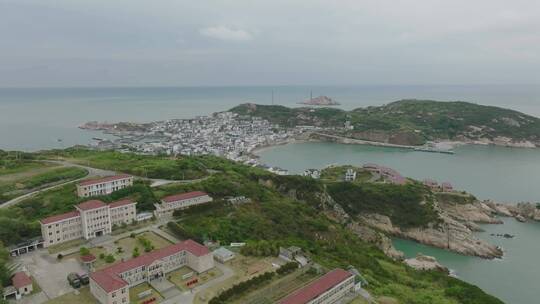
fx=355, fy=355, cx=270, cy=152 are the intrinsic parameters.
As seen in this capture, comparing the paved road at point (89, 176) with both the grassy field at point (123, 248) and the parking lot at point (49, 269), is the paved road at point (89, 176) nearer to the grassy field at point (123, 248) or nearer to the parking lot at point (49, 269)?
the parking lot at point (49, 269)

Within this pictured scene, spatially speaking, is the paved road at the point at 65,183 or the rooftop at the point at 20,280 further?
the paved road at the point at 65,183

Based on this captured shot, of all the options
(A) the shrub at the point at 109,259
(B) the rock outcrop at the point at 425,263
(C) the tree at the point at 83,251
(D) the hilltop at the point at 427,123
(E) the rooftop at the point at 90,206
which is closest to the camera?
(A) the shrub at the point at 109,259

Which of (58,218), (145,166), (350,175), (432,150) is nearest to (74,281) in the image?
(58,218)

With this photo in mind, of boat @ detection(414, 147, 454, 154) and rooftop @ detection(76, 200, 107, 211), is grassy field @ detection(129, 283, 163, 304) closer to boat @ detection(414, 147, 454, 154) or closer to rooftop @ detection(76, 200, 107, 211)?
rooftop @ detection(76, 200, 107, 211)

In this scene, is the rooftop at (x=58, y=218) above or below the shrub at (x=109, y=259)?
above

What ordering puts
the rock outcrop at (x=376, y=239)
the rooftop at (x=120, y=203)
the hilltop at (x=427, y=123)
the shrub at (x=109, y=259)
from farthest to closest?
1. the hilltop at (x=427, y=123)
2. the rock outcrop at (x=376, y=239)
3. the rooftop at (x=120, y=203)
4. the shrub at (x=109, y=259)

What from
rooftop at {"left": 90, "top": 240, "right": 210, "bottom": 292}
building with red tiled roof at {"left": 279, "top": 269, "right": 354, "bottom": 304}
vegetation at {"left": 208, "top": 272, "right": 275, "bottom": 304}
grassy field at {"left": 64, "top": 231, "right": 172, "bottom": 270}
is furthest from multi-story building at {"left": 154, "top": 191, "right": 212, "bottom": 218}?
building with red tiled roof at {"left": 279, "top": 269, "right": 354, "bottom": 304}

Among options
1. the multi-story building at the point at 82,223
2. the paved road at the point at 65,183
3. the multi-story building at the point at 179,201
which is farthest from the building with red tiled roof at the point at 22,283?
the paved road at the point at 65,183
